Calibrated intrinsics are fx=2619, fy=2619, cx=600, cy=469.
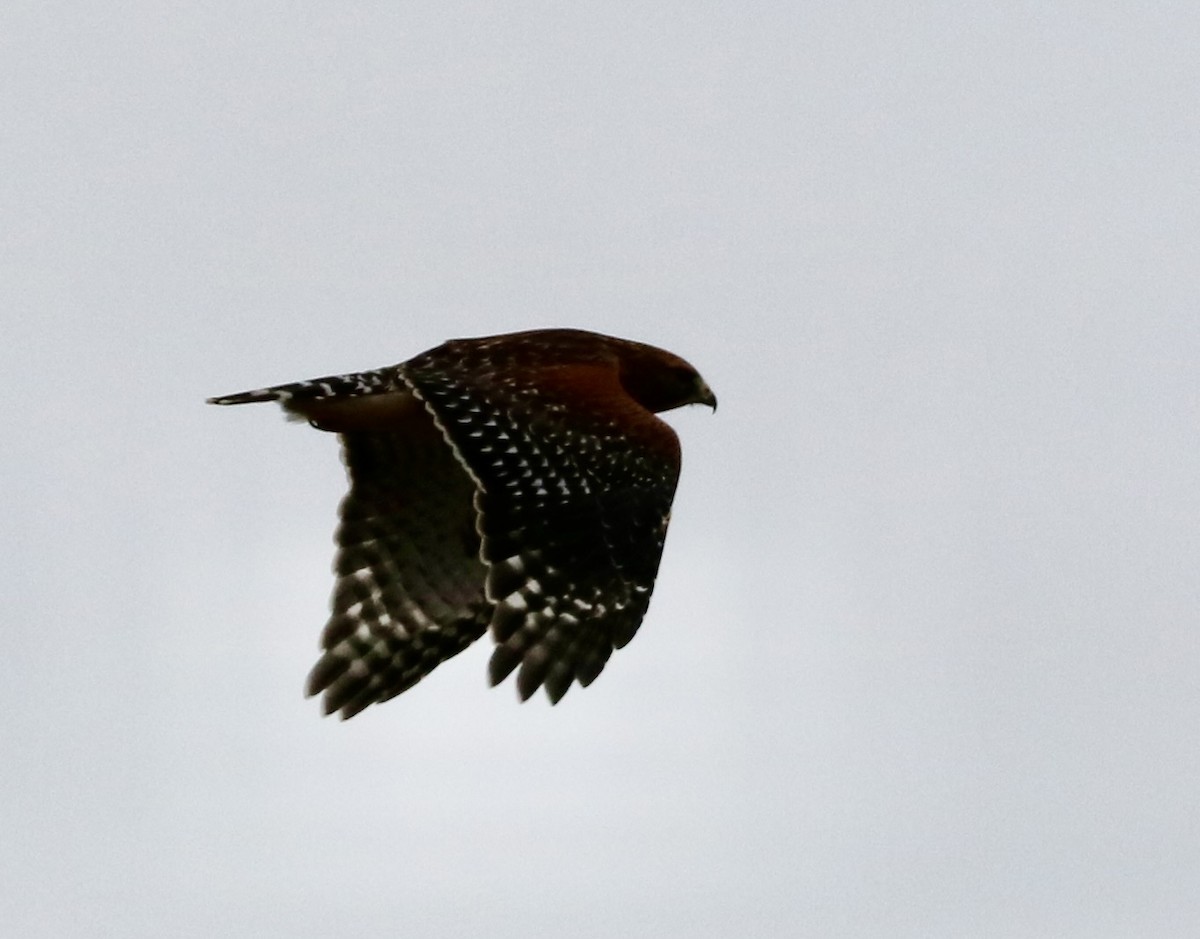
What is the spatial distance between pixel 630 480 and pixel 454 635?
2.32 meters

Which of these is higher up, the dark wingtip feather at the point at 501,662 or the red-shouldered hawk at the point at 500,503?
the red-shouldered hawk at the point at 500,503

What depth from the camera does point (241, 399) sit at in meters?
14.9

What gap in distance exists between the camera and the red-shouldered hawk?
13.9 m

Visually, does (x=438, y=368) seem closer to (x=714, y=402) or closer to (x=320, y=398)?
(x=320, y=398)

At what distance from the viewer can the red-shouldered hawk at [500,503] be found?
13.9m

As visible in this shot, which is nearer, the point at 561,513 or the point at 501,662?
the point at 501,662

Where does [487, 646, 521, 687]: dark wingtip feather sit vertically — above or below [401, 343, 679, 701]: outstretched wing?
below

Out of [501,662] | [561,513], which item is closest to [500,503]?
[561,513]

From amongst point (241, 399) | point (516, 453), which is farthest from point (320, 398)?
point (516, 453)

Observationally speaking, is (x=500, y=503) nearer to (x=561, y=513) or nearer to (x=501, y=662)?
(x=561, y=513)

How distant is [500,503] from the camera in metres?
14.0

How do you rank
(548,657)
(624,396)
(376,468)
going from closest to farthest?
(548,657) → (624,396) → (376,468)

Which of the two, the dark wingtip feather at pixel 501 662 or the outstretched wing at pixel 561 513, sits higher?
the outstretched wing at pixel 561 513

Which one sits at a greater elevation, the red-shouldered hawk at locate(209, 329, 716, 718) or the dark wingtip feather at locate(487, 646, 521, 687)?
the red-shouldered hawk at locate(209, 329, 716, 718)
